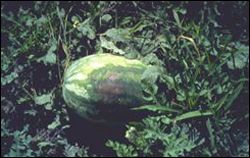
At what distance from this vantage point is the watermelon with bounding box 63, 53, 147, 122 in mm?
3416

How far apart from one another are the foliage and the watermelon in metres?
0.07

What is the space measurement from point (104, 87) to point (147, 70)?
30 cm

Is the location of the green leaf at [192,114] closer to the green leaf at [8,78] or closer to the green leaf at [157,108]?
the green leaf at [157,108]

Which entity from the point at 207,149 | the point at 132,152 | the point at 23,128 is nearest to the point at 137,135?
the point at 132,152

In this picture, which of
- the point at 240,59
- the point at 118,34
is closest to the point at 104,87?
the point at 118,34

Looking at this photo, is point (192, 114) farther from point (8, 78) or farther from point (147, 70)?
point (8, 78)

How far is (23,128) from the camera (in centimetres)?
381

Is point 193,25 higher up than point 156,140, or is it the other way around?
point 193,25

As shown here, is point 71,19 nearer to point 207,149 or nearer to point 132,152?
point 132,152

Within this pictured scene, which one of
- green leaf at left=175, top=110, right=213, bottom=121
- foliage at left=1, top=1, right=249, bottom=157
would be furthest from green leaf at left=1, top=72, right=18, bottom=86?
green leaf at left=175, top=110, right=213, bottom=121

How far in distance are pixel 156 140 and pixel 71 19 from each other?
1114 millimetres

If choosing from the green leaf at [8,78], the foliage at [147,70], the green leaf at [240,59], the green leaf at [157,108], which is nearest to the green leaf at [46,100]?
the foliage at [147,70]

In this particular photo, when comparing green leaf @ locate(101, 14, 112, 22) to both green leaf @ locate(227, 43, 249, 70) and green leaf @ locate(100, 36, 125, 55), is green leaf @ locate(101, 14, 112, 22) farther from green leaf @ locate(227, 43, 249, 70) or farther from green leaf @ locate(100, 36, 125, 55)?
green leaf @ locate(227, 43, 249, 70)

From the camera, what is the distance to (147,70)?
348 cm
